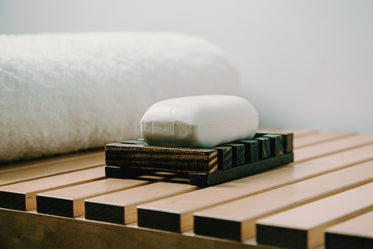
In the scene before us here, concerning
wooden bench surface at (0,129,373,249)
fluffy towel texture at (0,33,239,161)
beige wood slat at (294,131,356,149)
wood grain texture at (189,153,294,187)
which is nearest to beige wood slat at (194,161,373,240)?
wooden bench surface at (0,129,373,249)

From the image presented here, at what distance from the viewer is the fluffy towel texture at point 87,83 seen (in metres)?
1.13

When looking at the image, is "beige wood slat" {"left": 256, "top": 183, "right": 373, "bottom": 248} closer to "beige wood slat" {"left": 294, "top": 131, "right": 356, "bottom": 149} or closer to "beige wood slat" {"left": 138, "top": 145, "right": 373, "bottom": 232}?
"beige wood slat" {"left": 138, "top": 145, "right": 373, "bottom": 232}

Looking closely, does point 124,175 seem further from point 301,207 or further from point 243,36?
point 243,36

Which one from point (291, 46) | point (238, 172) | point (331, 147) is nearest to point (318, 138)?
point (331, 147)

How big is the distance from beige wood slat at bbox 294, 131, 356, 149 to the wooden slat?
58 centimetres

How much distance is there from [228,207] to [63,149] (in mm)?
613

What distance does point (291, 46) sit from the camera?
172 cm

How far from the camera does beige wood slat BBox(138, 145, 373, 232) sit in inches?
28.0

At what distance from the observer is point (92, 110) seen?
1.26m

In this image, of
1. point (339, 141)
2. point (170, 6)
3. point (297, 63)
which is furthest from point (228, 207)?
point (170, 6)

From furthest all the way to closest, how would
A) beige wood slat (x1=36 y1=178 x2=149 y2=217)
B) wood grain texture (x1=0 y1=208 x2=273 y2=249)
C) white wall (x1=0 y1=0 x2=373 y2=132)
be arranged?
white wall (x1=0 y1=0 x2=373 y2=132) → beige wood slat (x1=36 y1=178 x2=149 y2=217) → wood grain texture (x1=0 y1=208 x2=273 y2=249)

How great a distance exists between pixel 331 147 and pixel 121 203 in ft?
2.26

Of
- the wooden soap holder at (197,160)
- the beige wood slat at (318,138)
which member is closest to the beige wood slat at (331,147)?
the beige wood slat at (318,138)

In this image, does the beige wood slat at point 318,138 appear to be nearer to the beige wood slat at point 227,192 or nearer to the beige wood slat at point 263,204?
the beige wood slat at point 227,192
